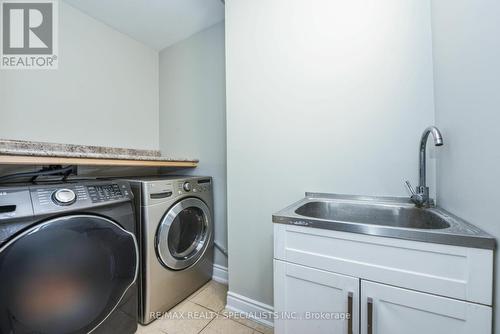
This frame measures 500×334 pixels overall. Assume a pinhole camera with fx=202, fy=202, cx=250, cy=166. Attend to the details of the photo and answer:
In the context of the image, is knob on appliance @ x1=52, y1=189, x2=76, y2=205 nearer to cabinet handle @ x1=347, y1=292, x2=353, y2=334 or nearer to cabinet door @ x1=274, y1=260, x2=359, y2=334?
cabinet door @ x1=274, y1=260, x2=359, y2=334

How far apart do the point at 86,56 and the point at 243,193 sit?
186cm

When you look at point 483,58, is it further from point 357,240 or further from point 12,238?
point 12,238

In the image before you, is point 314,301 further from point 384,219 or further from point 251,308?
point 251,308

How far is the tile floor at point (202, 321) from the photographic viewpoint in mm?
1256

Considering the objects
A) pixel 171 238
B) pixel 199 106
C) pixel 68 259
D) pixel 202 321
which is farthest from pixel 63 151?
pixel 202 321

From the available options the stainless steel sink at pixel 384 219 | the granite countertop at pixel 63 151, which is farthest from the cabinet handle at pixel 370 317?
the granite countertop at pixel 63 151

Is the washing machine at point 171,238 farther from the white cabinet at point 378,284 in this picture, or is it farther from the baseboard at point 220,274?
the white cabinet at point 378,284

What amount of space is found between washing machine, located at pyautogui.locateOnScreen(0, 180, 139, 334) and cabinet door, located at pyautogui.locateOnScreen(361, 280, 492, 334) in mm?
1164

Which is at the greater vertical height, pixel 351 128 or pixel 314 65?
pixel 314 65

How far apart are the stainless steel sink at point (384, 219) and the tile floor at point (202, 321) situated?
2.87 feet

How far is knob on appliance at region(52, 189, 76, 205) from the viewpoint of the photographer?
875mm

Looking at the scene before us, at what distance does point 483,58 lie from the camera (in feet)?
2.11

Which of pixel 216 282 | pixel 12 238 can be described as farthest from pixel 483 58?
pixel 216 282

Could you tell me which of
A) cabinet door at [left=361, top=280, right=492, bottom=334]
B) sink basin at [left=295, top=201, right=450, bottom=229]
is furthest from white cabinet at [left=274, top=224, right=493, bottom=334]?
sink basin at [left=295, top=201, right=450, bottom=229]
